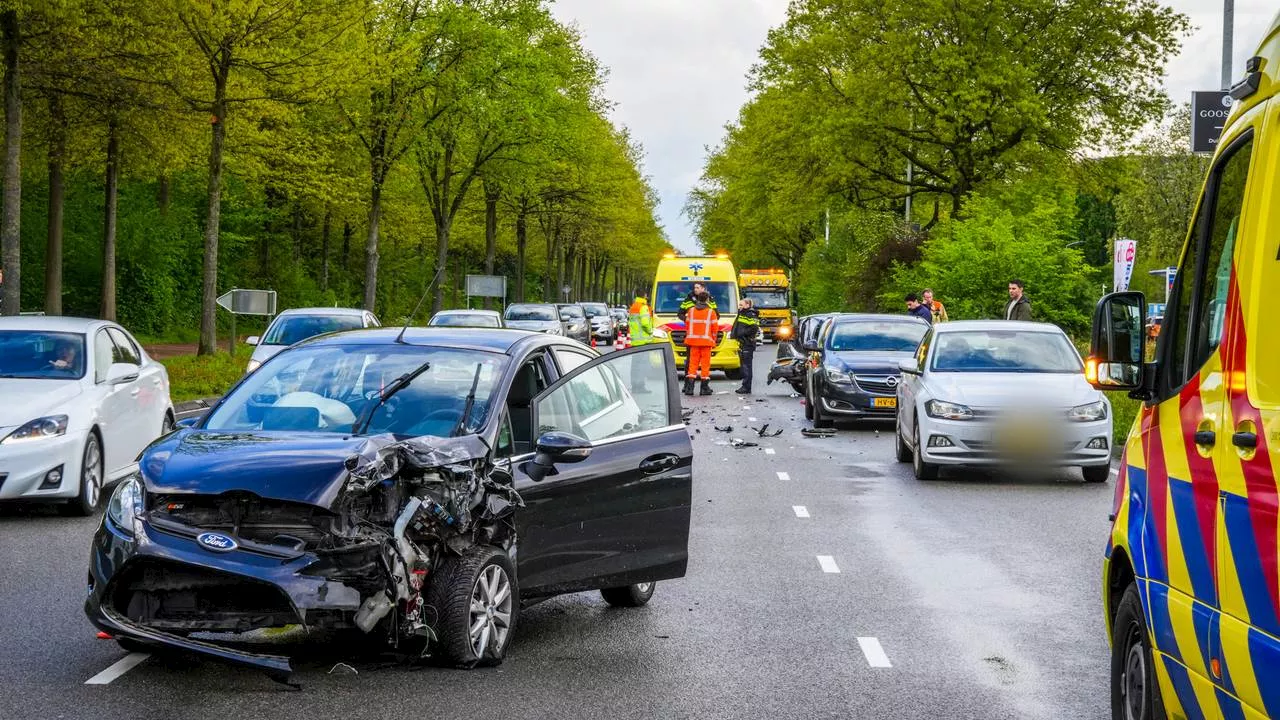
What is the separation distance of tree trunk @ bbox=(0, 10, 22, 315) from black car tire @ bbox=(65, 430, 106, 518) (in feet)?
40.8

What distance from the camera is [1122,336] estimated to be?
517cm

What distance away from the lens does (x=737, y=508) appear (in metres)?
13.0

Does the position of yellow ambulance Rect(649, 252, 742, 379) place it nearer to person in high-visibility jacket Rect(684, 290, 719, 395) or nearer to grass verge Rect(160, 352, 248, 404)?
person in high-visibility jacket Rect(684, 290, 719, 395)

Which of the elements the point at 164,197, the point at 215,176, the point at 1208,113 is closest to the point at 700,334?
the point at 1208,113

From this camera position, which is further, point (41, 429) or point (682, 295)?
point (682, 295)

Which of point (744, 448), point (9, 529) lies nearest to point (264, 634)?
point (9, 529)

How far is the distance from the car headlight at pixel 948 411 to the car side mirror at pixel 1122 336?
984 centimetres

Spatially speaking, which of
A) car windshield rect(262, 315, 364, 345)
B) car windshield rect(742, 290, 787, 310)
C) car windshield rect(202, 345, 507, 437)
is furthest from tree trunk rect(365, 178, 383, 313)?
car windshield rect(202, 345, 507, 437)

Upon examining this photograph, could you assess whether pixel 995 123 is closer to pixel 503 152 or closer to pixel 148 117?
pixel 503 152

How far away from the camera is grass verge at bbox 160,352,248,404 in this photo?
25.1 meters

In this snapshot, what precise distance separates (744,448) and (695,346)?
9.05 m

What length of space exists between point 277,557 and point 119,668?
113cm

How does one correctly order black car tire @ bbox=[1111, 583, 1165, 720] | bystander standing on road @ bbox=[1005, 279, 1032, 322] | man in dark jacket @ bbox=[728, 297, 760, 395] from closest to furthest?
black car tire @ bbox=[1111, 583, 1165, 720] < bystander standing on road @ bbox=[1005, 279, 1032, 322] < man in dark jacket @ bbox=[728, 297, 760, 395]

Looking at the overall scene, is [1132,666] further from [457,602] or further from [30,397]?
[30,397]
